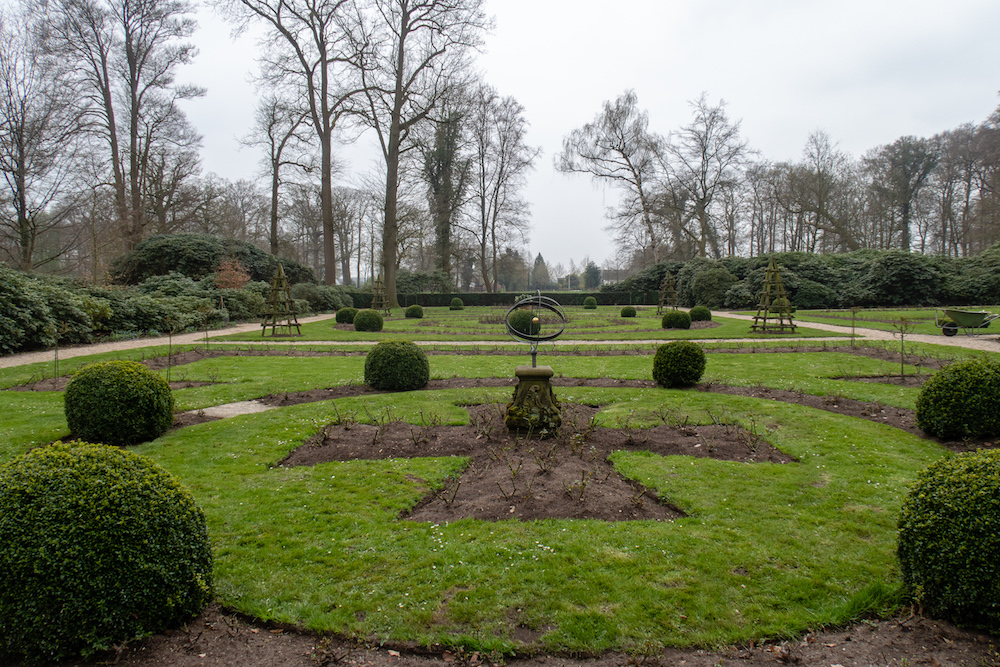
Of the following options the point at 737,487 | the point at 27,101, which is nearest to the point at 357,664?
the point at 737,487

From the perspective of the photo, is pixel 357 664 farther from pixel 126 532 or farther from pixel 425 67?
pixel 425 67

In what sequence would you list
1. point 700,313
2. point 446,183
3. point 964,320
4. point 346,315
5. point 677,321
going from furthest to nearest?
point 446,183
point 346,315
point 700,313
point 677,321
point 964,320

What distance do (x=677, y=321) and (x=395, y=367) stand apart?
1323 centimetres

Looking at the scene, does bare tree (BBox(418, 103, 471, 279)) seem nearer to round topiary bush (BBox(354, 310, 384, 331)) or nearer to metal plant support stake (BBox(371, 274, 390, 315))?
metal plant support stake (BBox(371, 274, 390, 315))

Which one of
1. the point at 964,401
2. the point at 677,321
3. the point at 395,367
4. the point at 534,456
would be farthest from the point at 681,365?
the point at 677,321

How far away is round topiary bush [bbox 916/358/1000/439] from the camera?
5215mm

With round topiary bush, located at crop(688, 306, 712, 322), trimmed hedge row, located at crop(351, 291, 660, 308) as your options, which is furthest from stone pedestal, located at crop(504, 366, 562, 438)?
trimmed hedge row, located at crop(351, 291, 660, 308)

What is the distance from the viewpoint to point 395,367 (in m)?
8.52

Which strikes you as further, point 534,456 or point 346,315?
point 346,315

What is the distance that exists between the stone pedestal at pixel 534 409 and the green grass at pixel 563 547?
2.89 feet

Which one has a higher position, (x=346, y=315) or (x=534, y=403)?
(x=346, y=315)

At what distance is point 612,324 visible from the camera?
21.1m

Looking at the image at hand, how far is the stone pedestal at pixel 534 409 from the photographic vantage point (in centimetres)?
561

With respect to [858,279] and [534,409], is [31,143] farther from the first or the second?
[858,279]
